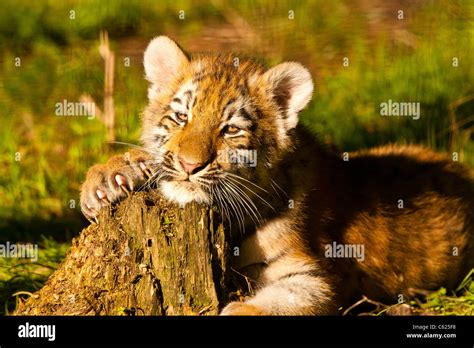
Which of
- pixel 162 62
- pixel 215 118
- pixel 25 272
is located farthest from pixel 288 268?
pixel 25 272

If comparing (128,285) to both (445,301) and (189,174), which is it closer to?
(189,174)

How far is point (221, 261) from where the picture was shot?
6.23m

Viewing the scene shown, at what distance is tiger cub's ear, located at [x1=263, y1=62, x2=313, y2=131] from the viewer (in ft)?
22.4

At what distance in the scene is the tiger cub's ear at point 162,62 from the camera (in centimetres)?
708

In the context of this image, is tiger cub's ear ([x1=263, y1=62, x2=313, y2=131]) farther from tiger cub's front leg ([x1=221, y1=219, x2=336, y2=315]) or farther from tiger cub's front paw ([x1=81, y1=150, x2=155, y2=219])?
tiger cub's front paw ([x1=81, y1=150, x2=155, y2=219])

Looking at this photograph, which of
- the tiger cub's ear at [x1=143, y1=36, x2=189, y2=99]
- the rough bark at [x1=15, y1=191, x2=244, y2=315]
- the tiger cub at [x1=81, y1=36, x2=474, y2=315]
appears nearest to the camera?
the rough bark at [x1=15, y1=191, x2=244, y2=315]

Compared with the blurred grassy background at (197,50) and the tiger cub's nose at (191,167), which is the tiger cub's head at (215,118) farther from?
the blurred grassy background at (197,50)

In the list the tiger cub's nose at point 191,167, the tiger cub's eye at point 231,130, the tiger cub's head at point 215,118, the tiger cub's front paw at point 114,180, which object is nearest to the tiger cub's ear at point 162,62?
the tiger cub's head at point 215,118

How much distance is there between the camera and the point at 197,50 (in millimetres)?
11250

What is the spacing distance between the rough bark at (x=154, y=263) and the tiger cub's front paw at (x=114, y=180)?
23cm

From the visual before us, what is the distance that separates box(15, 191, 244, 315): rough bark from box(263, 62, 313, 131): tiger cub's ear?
1.10 meters

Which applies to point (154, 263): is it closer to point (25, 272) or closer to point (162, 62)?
point (162, 62)

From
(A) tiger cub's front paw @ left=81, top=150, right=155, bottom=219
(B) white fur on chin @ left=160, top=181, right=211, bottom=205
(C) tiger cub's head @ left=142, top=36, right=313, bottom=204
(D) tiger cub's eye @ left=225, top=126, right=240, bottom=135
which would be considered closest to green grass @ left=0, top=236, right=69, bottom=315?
(A) tiger cub's front paw @ left=81, top=150, right=155, bottom=219

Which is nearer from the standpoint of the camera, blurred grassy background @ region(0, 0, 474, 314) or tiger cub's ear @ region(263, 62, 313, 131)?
tiger cub's ear @ region(263, 62, 313, 131)
